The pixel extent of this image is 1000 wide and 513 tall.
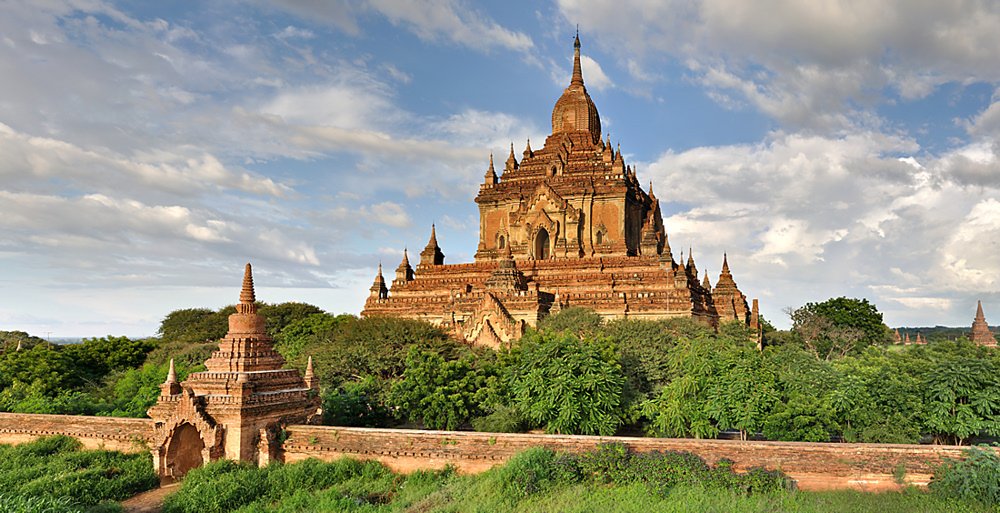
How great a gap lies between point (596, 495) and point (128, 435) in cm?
1594

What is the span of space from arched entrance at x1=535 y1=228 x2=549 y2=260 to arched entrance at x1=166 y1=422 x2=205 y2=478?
37031 mm

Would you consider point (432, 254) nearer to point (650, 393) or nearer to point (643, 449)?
point (650, 393)

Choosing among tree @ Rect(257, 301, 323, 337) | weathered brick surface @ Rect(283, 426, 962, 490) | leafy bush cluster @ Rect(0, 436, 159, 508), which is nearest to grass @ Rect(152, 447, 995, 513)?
weathered brick surface @ Rect(283, 426, 962, 490)

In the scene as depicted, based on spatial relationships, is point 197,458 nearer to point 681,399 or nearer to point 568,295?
point 681,399

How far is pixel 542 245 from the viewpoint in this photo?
181ft

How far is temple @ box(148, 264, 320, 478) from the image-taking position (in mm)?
18609

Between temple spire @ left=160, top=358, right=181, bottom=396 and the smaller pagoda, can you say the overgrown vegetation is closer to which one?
temple spire @ left=160, top=358, right=181, bottom=396

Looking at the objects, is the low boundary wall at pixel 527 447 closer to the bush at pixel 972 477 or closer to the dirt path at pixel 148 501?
the bush at pixel 972 477

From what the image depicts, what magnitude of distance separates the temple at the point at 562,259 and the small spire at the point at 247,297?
16.1 meters

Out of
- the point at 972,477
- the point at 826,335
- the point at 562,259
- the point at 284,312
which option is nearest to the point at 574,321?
the point at 562,259

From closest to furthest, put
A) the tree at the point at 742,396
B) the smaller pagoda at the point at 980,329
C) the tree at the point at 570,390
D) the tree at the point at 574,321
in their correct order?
the tree at the point at 742,396, the tree at the point at 570,390, the tree at the point at 574,321, the smaller pagoda at the point at 980,329

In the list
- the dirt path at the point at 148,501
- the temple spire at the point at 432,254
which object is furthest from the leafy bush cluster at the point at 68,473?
the temple spire at the point at 432,254

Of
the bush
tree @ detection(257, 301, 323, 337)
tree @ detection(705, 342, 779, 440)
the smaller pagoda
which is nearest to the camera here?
the bush

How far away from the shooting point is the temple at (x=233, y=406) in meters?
18.6
